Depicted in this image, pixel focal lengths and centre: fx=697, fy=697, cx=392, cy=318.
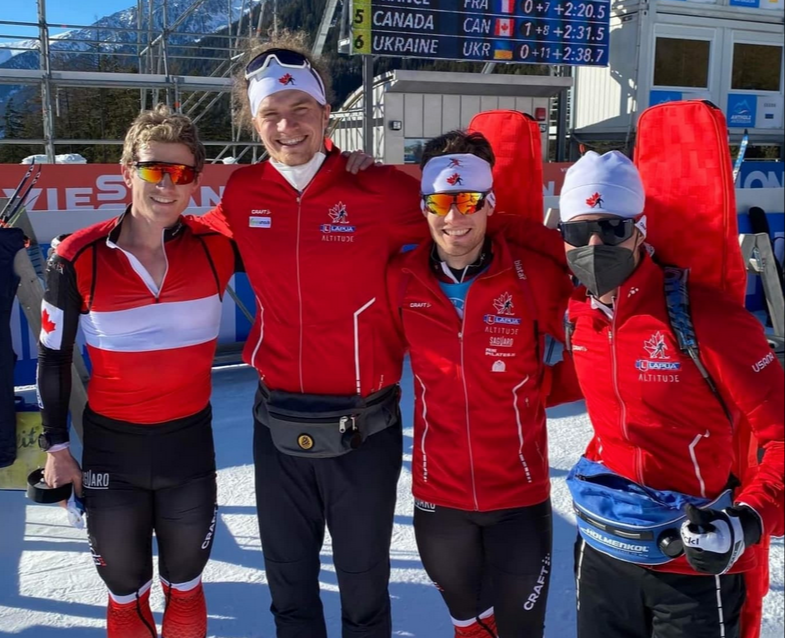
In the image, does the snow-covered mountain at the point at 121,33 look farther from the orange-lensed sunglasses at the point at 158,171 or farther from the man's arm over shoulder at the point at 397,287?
the man's arm over shoulder at the point at 397,287

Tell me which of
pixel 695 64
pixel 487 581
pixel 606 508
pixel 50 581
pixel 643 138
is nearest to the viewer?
pixel 606 508

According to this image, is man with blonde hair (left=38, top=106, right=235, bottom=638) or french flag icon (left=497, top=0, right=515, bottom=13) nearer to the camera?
man with blonde hair (left=38, top=106, right=235, bottom=638)

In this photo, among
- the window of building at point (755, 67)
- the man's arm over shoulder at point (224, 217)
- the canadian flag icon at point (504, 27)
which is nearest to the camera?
the man's arm over shoulder at point (224, 217)

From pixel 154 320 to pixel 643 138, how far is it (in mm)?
1563

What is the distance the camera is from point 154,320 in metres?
2.20

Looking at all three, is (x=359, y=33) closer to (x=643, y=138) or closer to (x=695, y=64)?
(x=695, y=64)

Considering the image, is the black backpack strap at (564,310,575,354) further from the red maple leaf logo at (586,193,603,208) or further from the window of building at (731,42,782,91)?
the window of building at (731,42,782,91)

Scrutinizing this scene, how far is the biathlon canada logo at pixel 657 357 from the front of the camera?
1659 millimetres

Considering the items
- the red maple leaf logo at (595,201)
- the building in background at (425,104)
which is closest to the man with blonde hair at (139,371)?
the red maple leaf logo at (595,201)

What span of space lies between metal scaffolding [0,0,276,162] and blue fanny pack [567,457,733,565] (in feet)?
26.9

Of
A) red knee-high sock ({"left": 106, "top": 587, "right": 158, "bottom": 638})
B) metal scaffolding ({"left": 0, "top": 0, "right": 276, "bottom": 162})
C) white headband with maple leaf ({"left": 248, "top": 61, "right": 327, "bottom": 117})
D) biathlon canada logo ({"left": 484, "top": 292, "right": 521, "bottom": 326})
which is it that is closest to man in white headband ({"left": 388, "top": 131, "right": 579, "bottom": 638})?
biathlon canada logo ({"left": 484, "top": 292, "right": 521, "bottom": 326})

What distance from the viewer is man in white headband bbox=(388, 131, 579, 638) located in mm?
2008

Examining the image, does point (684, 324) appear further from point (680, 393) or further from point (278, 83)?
point (278, 83)

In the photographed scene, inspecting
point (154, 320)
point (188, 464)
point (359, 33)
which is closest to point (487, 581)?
point (188, 464)
